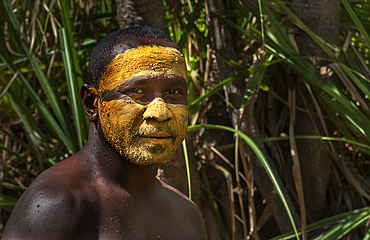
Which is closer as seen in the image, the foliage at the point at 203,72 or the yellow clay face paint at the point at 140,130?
the yellow clay face paint at the point at 140,130

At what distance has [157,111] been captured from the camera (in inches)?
23.5

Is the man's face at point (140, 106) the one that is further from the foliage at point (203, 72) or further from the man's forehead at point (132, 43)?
the foliage at point (203, 72)

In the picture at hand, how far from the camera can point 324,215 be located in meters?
1.43

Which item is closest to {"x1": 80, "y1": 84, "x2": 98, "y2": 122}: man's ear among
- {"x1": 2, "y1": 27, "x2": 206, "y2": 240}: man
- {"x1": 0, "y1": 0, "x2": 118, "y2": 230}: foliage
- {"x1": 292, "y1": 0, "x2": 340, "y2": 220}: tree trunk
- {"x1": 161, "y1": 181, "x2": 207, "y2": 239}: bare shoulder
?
{"x1": 2, "y1": 27, "x2": 206, "y2": 240}: man

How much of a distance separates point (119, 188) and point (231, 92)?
31.3 inches

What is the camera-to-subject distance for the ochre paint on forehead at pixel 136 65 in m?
0.61

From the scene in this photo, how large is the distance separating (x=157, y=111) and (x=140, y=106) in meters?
0.03

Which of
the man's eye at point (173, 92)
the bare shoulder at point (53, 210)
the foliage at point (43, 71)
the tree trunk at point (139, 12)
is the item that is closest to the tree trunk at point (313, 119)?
the tree trunk at point (139, 12)

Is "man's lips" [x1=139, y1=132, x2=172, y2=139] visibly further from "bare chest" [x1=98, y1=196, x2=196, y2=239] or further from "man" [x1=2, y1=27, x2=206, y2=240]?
"bare chest" [x1=98, y1=196, x2=196, y2=239]

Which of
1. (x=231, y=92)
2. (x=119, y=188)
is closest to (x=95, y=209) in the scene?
(x=119, y=188)

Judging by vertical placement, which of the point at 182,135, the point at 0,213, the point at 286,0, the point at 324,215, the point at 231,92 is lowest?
the point at 0,213

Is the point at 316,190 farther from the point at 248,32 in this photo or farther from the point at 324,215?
the point at 248,32

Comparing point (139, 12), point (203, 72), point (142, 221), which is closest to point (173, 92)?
point (142, 221)

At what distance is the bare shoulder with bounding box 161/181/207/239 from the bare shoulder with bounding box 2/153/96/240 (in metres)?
0.19
